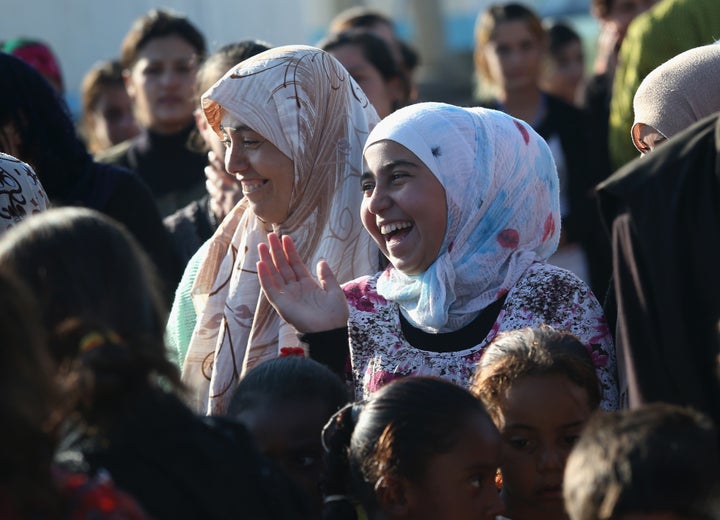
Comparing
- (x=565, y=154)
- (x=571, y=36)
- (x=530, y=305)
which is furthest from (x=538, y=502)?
(x=571, y=36)

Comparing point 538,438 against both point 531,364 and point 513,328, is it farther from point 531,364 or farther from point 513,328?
point 513,328

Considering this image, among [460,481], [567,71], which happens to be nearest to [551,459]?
[460,481]

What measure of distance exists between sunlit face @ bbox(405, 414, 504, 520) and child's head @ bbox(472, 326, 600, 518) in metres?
0.34

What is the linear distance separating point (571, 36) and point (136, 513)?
331 inches

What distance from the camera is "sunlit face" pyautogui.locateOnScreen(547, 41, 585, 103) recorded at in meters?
9.96

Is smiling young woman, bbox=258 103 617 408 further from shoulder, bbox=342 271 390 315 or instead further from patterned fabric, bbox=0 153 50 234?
patterned fabric, bbox=0 153 50 234

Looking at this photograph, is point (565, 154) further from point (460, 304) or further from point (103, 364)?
point (103, 364)

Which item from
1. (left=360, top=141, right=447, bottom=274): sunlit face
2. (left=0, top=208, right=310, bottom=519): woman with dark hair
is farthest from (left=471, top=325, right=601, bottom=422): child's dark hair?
(left=0, top=208, right=310, bottom=519): woman with dark hair

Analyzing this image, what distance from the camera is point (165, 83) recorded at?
23.1 ft

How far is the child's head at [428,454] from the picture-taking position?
3047 mm

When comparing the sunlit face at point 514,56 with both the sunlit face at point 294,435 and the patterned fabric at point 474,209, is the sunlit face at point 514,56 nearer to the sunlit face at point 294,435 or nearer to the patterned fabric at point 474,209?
the patterned fabric at point 474,209

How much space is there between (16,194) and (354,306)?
110 cm

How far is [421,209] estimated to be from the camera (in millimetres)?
4055

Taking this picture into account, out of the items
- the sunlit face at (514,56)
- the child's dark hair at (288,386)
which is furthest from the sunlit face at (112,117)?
the child's dark hair at (288,386)
